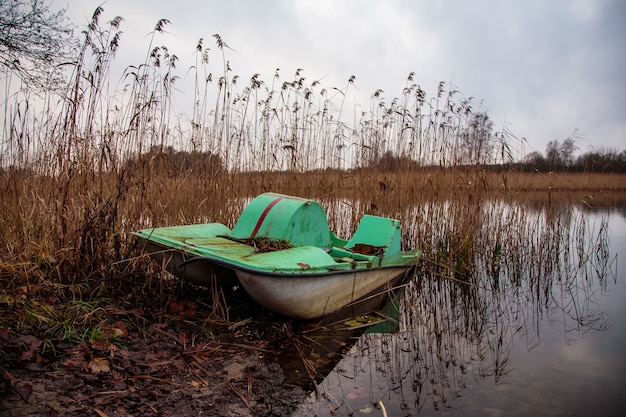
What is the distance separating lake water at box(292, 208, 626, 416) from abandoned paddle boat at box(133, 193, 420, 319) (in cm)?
46

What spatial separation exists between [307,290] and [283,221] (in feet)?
2.52

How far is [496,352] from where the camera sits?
3.39 metres

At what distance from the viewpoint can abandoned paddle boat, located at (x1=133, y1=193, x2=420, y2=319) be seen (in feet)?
9.51

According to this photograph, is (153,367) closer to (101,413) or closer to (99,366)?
(99,366)

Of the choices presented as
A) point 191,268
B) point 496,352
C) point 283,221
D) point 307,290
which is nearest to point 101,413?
point 191,268

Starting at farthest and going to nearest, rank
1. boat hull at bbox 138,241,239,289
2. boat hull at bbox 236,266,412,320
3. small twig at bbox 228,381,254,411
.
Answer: boat hull at bbox 138,241,239,289
boat hull at bbox 236,266,412,320
small twig at bbox 228,381,254,411

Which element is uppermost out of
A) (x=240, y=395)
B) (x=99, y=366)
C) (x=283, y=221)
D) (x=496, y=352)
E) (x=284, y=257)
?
(x=283, y=221)

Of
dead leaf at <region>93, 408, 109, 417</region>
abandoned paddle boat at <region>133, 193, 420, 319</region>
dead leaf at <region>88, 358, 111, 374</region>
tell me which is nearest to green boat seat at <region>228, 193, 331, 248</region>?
abandoned paddle boat at <region>133, 193, 420, 319</region>

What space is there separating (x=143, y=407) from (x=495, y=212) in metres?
5.28

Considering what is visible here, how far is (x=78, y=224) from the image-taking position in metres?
3.37

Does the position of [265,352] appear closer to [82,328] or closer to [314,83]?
[82,328]

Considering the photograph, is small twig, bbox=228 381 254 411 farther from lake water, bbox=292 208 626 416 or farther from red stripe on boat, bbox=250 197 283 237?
red stripe on boat, bbox=250 197 283 237

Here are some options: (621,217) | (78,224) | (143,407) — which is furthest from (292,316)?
(621,217)

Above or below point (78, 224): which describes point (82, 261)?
below
